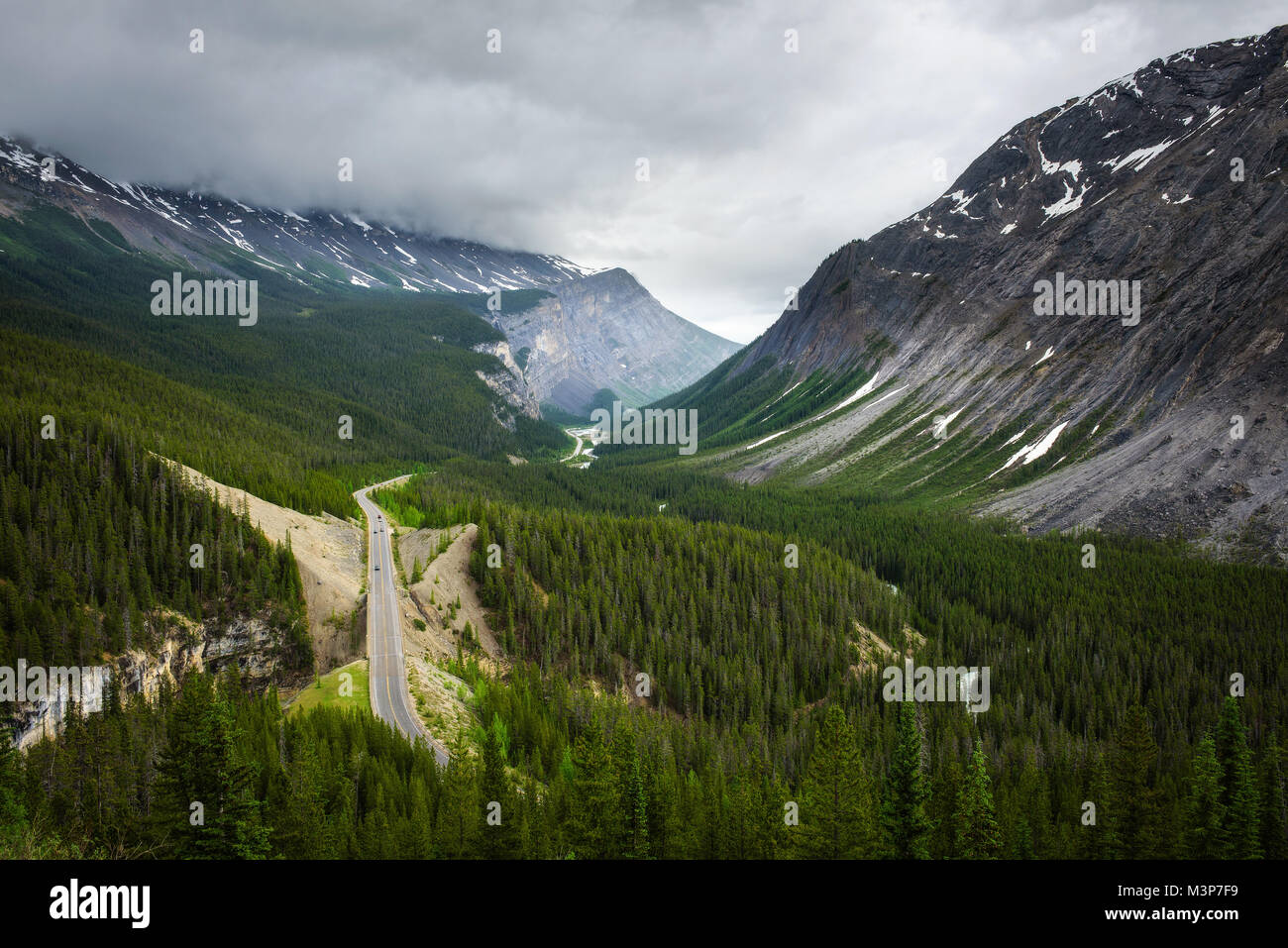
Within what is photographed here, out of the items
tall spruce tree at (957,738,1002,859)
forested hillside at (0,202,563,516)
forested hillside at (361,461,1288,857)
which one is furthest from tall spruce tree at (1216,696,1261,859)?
forested hillside at (0,202,563,516)

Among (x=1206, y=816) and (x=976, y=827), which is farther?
(x=1206, y=816)

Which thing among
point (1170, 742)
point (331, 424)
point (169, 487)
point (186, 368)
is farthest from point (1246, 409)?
point (186, 368)

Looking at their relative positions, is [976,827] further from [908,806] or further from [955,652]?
[955,652]

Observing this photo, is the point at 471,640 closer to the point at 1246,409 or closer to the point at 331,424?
the point at 331,424

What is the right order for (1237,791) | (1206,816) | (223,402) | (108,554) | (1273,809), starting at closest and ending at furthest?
1. (1206,816)
2. (1237,791)
3. (1273,809)
4. (108,554)
5. (223,402)

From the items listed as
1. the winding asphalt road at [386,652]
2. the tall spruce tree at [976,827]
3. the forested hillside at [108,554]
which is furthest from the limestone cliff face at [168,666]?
the tall spruce tree at [976,827]

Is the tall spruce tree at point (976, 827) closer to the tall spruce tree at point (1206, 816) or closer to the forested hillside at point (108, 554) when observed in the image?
the tall spruce tree at point (1206, 816)

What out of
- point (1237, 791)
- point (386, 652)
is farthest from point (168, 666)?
point (1237, 791)
